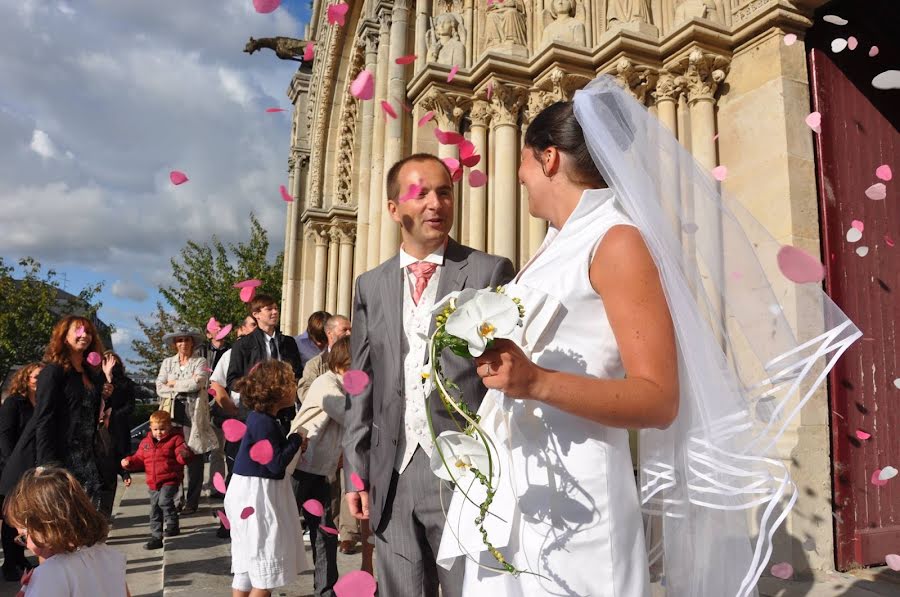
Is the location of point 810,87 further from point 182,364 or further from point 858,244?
point 182,364

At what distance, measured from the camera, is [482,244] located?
7.05 metres

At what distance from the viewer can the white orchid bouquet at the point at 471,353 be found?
1440 mm

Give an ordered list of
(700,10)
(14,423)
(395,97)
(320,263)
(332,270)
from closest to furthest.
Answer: (14,423) → (700,10) → (395,97) → (332,270) → (320,263)

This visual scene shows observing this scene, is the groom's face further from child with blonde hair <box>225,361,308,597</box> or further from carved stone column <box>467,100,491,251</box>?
carved stone column <box>467,100,491,251</box>

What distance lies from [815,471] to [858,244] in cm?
176

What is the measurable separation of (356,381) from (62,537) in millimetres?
1312

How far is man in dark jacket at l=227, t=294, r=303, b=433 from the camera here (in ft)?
19.6

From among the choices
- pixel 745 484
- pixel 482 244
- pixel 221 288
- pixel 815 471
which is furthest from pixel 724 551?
pixel 221 288

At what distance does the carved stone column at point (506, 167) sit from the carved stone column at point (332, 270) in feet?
25.3

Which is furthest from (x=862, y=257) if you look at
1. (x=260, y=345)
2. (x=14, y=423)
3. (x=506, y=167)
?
(x=14, y=423)

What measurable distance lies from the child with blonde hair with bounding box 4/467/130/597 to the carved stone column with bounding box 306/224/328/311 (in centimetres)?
1170

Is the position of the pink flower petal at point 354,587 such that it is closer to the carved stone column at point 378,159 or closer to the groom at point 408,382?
the groom at point 408,382

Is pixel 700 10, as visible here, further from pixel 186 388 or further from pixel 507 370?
pixel 186 388

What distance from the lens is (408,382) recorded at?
2422 millimetres
